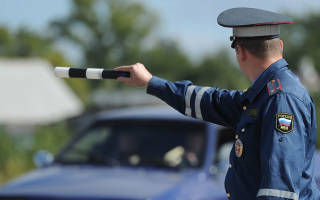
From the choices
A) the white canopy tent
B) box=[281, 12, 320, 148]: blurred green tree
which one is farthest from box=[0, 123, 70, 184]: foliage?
box=[281, 12, 320, 148]: blurred green tree

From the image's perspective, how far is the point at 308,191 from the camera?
2.56 meters

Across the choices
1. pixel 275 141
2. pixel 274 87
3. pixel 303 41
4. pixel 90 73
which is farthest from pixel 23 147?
pixel 303 41

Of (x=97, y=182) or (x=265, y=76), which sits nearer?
(x=265, y=76)

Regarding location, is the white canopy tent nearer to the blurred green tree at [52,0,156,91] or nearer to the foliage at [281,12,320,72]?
the blurred green tree at [52,0,156,91]

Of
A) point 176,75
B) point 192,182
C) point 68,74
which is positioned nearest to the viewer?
point 68,74

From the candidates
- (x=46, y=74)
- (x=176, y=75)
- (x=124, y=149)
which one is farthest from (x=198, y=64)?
(x=124, y=149)

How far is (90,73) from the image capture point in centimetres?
288

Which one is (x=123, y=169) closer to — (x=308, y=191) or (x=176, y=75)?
(x=308, y=191)

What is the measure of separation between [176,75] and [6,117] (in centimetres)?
5456

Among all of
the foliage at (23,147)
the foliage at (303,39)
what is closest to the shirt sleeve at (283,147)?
the foliage at (23,147)

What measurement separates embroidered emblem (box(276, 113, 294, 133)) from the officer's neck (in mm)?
279

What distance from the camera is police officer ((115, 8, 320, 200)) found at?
2320 mm

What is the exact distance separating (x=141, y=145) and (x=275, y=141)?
11.0 feet

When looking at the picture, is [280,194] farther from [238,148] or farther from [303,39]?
[303,39]
